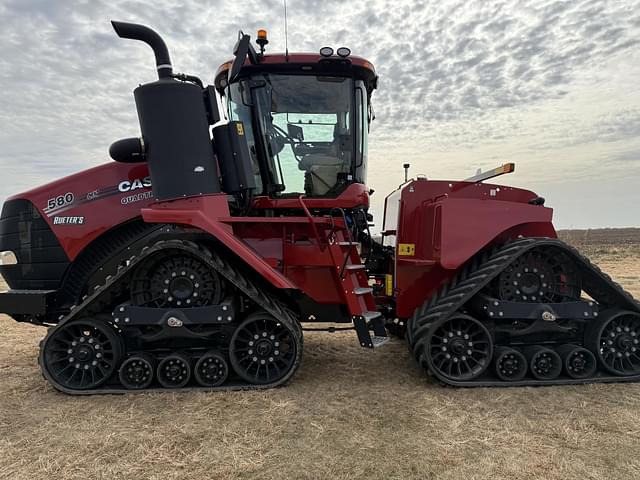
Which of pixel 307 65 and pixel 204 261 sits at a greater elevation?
pixel 307 65

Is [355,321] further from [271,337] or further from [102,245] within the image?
[102,245]

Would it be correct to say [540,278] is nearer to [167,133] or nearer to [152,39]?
[167,133]

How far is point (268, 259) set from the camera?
4.56 m

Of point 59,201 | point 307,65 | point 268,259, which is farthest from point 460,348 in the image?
point 59,201

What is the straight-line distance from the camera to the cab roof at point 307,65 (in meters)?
4.75

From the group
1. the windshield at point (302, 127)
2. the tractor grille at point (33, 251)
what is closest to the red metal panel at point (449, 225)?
the windshield at point (302, 127)

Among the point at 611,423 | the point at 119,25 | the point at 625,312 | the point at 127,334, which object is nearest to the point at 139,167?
the point at 119,25

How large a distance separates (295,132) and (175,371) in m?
2.78

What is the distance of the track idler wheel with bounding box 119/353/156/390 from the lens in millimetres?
4066

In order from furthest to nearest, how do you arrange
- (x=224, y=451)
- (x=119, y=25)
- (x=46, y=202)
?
(x=46, y=202)
(x=119, y=25)
(x=224, y=451)

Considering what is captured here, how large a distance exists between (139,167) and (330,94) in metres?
2.23

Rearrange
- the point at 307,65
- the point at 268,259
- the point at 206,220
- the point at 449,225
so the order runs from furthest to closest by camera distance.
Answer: the point at 307,65
the point at 268,259
the point at 449,225
the point at 206,220

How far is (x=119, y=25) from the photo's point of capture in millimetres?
4008

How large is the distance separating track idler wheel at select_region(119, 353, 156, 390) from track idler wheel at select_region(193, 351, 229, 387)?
424 millimetres
